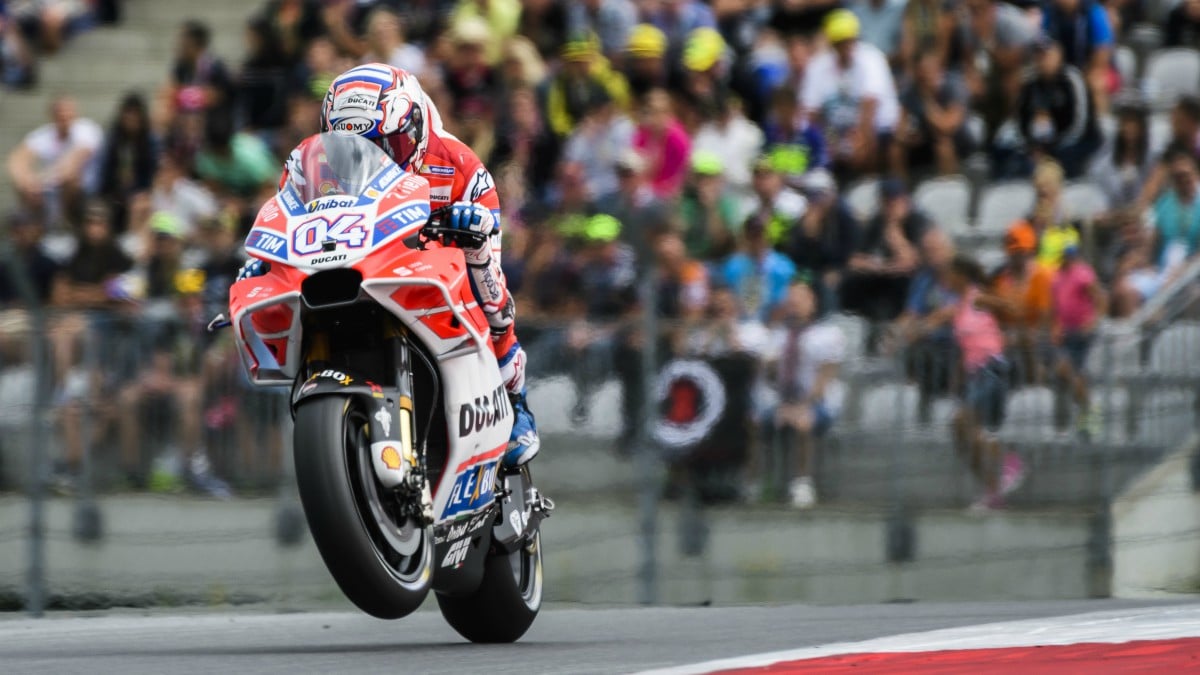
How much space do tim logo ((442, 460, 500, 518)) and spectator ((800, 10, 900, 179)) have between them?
659 centimetres

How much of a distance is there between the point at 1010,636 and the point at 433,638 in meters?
2.22

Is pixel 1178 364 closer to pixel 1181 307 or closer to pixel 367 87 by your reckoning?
pixel 1181 307

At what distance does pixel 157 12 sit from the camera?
54.4 ft

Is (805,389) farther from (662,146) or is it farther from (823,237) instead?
(662,146)

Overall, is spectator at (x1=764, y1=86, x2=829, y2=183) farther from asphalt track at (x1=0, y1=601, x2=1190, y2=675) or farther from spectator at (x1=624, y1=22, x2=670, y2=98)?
asphalt track at (x1=0, y1=601, x2=1190, y2=675)

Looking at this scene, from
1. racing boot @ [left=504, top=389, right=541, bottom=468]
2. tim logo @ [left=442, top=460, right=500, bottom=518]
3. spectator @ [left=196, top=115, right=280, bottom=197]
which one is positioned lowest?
tim logo @ [left=442, top=460, right=500, bottom=518]

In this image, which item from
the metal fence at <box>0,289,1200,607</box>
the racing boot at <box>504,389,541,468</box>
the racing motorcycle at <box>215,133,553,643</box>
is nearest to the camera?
the racing motorcycle at <box>215,133,553,643</box>

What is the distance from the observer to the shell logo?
6.09m

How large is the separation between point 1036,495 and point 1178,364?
3.13ft

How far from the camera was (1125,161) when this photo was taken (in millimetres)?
12641

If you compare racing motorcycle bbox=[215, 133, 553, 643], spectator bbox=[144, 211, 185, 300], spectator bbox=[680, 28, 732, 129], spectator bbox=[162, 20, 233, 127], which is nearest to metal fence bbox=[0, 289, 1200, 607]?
spectator bbox=[144, 211, 185, 300]

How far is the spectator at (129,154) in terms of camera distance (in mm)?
13656

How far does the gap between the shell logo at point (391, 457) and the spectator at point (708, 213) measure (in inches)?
193

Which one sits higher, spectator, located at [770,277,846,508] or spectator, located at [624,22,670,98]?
spectator, located at [624,22,670,98]
